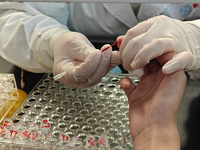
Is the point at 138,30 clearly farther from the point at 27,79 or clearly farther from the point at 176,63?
the point at 27,79

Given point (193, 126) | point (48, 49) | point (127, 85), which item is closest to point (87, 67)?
point (127, 85)

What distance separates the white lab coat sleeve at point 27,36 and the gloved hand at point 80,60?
0.14 metres

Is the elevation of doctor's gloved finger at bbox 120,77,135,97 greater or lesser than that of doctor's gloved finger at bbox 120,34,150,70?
lesser

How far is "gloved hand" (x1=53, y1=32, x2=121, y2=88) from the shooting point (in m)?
1.03

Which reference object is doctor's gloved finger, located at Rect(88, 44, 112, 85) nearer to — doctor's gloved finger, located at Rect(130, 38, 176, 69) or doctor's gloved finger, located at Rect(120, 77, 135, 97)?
doctor's gloved finger, located at Rect(120, 77, 135, 97)

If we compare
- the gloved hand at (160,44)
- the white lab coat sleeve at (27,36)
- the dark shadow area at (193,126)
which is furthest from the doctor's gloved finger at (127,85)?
the white lab coat sleeve at (27,36)

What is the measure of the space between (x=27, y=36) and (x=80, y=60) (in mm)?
486

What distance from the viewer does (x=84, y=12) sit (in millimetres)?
1731

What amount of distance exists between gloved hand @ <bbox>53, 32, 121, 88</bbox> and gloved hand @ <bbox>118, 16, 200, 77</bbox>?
0.11m

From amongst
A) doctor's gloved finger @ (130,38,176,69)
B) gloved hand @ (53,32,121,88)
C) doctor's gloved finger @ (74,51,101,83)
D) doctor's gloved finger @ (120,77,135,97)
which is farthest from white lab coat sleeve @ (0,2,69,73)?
doctor's gloved finger @ (130,38,176,69)

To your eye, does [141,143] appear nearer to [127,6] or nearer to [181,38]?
[181,38]

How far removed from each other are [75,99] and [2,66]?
66 cm

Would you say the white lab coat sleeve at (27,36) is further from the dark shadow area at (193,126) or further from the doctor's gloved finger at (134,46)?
the dark shadow area at (193,126)

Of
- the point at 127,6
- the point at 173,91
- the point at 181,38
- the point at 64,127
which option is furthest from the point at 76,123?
the point at 127,6
